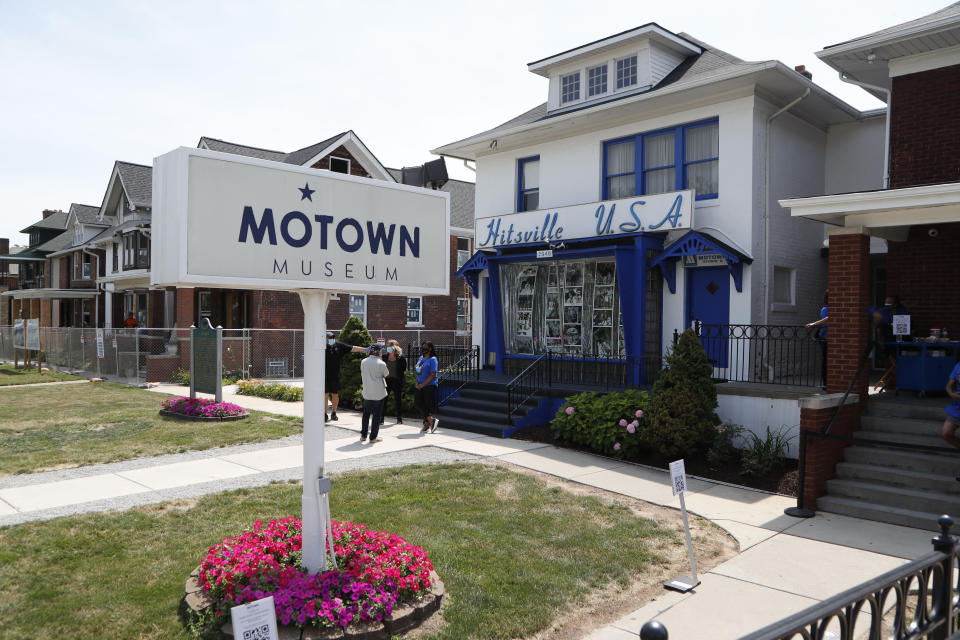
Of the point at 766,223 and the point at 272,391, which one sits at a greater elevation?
the point at 766,223

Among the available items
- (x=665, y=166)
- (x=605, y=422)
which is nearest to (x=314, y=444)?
(x=605, y=422)

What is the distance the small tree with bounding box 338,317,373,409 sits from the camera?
16.5 meters

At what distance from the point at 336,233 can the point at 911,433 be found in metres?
8.15

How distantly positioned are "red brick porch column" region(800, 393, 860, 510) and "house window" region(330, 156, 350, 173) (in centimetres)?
2186

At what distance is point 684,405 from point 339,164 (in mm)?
20687

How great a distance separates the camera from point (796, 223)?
1486 cm

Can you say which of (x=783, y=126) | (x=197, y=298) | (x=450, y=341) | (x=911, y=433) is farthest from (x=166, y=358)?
(x=911, y=433)

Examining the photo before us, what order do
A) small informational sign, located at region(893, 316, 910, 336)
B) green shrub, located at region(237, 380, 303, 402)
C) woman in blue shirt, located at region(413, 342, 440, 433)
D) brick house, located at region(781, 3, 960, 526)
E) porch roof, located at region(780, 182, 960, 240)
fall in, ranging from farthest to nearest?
green shrub, located at region(237, 380, 303, 402)
woman in blue shirt, located at region(413, 342, 440, 433)
small informational sign, located at region(893, 316, 910, 336)
brick house, located at region(781, 3, 960, 526)
porch roof, located at region(780, 182, 960, 240)

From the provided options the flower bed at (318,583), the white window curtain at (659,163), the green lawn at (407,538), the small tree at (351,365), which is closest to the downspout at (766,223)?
the white window curtain at (659,163)

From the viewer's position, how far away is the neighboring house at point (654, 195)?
13.8 m

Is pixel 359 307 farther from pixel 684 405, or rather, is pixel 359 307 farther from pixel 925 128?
pixel 925 128

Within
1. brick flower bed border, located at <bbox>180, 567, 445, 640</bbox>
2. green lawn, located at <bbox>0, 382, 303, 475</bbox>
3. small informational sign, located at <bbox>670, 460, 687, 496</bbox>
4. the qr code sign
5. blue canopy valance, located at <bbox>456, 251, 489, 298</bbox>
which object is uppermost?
blue canopy valance, located at <bbox>456, 251, 489, 298</bbox>

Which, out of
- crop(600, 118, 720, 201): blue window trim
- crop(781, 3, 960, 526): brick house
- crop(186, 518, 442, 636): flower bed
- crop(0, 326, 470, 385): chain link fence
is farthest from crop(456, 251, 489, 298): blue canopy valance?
crop(186, 518, 442, 636): flower bed

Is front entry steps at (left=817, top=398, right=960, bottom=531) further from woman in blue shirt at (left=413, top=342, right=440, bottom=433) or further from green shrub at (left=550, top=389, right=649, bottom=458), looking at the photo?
woman in blue shirt at (left=413, top=342, right=440, bottom=433)
